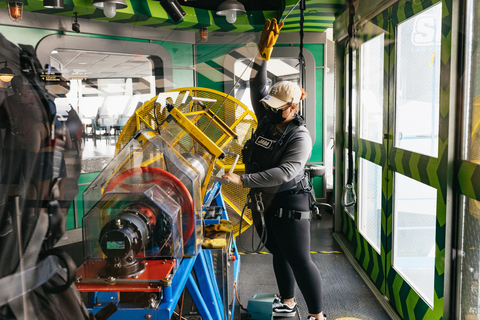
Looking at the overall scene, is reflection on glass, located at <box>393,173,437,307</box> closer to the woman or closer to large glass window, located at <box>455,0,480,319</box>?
large glass window, located at <box>455,0,480,319</box>

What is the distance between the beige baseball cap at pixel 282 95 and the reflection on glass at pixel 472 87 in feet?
2.33

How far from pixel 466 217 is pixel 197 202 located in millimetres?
1038

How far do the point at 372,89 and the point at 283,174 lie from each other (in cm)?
107

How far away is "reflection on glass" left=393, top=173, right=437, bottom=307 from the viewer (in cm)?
175

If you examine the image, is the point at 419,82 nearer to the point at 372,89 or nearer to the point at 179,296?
the point at 372,89

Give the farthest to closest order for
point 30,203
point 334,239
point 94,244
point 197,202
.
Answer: point 334,239, point 197,202, point 94,244, point 30,203

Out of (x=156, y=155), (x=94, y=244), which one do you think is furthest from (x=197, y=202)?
(x=94, y=244)

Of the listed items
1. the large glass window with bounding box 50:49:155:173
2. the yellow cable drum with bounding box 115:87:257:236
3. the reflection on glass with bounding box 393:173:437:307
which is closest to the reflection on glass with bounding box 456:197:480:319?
the reflection on glass with bounding box 393:173:437:307

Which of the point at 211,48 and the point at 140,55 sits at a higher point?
the point at 211,48

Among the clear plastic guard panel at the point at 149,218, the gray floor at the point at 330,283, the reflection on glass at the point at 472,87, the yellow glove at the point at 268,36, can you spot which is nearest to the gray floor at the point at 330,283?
the gray floor at the point at 330,283

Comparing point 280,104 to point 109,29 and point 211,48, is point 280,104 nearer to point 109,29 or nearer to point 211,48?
point 211,48

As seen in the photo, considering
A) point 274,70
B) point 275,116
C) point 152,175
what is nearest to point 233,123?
point 274,70

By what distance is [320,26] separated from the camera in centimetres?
220

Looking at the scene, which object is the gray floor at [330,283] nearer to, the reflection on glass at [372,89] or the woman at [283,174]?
the woman at [283,174]
